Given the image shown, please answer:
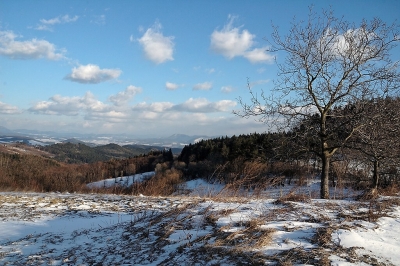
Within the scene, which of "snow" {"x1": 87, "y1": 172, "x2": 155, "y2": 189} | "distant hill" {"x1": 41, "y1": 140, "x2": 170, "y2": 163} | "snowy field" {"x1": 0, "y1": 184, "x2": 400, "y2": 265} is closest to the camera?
"snowy field" {"x1": 0, "y1": 184, "x2": 400, "y2": 265}

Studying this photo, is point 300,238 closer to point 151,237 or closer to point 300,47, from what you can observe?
point 151,237

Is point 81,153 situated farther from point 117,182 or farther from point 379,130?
Answer: point 379,130

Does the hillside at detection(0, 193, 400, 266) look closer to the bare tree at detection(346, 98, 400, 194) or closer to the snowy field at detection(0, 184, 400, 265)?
the snowy field at detection(0, 184, 400, 265)

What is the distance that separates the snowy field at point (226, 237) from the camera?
341 cm

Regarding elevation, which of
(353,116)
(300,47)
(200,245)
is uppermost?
(300,47)

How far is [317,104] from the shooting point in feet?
27.9

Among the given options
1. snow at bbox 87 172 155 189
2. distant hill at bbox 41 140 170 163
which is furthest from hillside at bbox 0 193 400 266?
distant hill at bbox 41 140 170 163

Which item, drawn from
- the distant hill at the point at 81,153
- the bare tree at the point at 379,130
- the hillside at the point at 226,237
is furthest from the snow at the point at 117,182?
the distant hill at the point at 81,153

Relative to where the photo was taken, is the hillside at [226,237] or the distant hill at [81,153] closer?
the hillside at [226,237]

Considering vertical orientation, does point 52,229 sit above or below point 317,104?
below

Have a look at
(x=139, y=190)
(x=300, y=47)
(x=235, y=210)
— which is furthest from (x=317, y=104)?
(x=139, y=190)

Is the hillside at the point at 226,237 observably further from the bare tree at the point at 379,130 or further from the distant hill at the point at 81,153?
the distant hill at the point at 81,153

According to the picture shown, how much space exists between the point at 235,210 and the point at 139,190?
945cm

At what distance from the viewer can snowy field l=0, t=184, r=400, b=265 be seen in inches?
134
